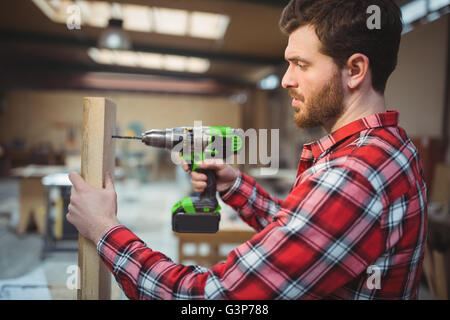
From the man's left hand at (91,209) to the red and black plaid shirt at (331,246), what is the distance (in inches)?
1.3

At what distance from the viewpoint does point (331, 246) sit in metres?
0.60

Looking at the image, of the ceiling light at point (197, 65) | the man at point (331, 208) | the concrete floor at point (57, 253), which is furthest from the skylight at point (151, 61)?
the man at point (331, 208)

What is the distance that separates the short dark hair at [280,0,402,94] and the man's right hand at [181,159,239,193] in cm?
47

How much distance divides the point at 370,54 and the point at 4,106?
1198cm

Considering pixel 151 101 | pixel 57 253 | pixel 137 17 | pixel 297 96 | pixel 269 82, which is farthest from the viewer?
pixel 151 101

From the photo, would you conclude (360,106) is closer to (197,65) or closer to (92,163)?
(92,163)

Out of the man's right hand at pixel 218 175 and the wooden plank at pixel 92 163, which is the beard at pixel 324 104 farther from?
the wooden plank at pixel 92 163

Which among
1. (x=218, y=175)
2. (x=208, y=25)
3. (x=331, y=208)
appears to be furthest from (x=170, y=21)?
(x=331, y=208)

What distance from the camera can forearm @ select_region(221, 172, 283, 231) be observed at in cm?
107

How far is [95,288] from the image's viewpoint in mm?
851

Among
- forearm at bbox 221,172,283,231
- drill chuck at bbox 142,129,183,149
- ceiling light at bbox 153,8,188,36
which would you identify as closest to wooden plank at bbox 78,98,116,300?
drill chuck at bbox 142,129,183,149

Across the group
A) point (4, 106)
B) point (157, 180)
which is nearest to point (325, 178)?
point (157, 180)

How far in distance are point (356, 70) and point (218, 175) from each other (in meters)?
0.56
